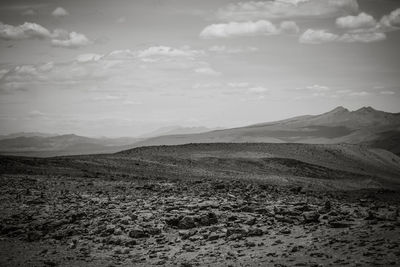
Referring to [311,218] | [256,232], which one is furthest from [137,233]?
[311,218]

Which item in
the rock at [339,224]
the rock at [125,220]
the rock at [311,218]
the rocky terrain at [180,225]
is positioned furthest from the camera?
the rock at [125,220]

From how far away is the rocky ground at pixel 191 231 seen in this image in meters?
9.95

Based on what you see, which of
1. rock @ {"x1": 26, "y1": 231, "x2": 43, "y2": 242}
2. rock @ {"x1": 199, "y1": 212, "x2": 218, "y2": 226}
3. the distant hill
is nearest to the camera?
rock @ {"x1": 26, "y1": 231, "x2": 43, "y2": 242}

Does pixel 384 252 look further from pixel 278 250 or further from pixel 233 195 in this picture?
pixel 233 195

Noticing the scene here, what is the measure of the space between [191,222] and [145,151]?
2632 centimetres

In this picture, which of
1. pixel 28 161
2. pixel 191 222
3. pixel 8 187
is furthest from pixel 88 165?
pixel 191 222

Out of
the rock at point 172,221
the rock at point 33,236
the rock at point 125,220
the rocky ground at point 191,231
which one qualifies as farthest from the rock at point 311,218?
the rock at point 33,236

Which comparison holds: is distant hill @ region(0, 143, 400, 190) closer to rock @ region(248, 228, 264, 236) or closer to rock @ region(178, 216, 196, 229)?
rock @ region(178, 216, 196, 229)

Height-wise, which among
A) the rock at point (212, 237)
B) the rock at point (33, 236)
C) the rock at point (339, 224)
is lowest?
the rock at point (212, 237)

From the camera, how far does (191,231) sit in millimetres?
12164

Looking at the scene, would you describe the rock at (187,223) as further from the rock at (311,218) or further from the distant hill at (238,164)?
the distant hill at (238,164)

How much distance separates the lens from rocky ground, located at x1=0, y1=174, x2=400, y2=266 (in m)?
9.95

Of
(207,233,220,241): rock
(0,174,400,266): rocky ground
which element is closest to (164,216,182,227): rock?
(0,174,400,266): rocky ground

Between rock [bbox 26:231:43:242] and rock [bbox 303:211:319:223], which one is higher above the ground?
rock [bbox 303:211:319:223]
